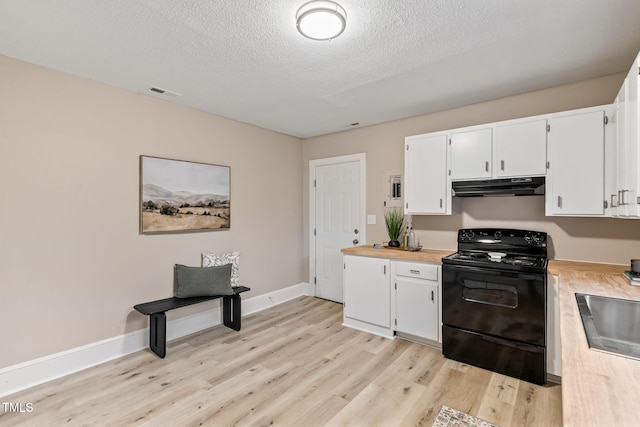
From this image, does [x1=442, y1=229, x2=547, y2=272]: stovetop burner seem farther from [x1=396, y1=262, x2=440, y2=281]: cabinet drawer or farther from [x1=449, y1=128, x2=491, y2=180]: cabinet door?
[x1=449, y1=128, x2=491, y2=180]: cabinet door

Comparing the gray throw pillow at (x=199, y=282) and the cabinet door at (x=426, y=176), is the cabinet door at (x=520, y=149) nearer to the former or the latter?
the cabinet door at (x=426, y=176)

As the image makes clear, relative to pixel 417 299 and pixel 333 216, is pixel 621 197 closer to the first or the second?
pixel 417 299

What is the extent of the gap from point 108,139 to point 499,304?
12.0 ft

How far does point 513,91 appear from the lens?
9.66ft

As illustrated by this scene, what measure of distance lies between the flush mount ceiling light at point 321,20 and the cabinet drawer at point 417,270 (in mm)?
2130

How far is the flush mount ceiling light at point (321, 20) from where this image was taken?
1712mm

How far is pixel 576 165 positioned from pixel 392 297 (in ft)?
6.39

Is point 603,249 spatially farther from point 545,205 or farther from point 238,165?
point 238,165

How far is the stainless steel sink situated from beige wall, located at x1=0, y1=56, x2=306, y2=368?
3.33 meters

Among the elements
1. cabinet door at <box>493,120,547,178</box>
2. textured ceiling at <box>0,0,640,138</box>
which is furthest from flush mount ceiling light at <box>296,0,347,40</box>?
cabinet door at <box>493,120,547,178</box>

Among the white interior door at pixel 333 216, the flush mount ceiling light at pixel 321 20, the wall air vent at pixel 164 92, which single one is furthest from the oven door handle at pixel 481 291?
Result: the wall air vent at pixel 164 92

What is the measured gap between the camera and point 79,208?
265 cm

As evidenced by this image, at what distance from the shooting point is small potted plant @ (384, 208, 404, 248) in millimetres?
3674

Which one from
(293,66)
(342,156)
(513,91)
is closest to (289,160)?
(342,156)
